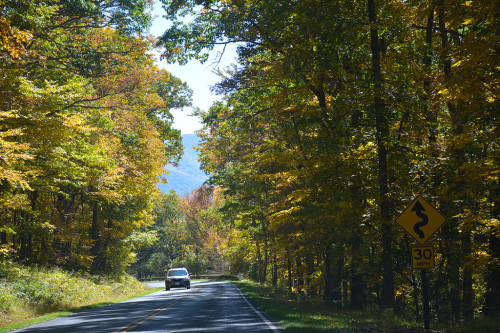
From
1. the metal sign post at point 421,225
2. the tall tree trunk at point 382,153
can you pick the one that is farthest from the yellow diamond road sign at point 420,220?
the tall tree trunk at point 382,153

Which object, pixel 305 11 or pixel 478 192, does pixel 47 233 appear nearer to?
pixel 305 11

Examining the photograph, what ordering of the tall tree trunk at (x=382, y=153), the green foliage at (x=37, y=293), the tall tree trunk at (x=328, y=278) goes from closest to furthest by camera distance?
1. the tall tree trunk at (x=382, y=153)
2. the green foliage at (x=37, y=293)
3. the tall tree trunk at (x=328, y=278)

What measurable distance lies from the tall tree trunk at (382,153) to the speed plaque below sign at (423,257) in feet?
12.1

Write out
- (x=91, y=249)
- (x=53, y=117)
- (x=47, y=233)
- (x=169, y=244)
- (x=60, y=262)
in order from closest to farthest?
(x=53, y=117) → (x=47, y=233) → (x=60, y=262) → (x=91, y=249) → (x=169, y=244)

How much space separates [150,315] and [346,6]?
12141mm

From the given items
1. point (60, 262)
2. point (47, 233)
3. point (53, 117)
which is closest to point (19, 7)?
point (53, 117)

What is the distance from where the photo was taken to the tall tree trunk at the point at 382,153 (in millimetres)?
13711

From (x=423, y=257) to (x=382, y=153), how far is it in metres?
5.32

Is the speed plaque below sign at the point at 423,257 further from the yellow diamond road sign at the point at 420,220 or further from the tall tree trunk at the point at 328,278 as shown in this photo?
the tall tree trunk at the point at 328,278

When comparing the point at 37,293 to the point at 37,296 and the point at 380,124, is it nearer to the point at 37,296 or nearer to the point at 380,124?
the point at 37,296

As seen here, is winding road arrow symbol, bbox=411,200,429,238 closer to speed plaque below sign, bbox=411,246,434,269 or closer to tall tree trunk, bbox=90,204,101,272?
speed plaque below sign, bbox=411,246,434,269

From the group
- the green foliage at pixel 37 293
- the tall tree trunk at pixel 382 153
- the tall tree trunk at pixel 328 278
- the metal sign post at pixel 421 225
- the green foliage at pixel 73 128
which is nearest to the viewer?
the metal sign post at pixel 421 225

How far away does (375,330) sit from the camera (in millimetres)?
10695

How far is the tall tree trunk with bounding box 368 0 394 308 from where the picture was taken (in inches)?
540
